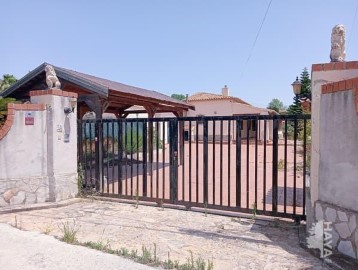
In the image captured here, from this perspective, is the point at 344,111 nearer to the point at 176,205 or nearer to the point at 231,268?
the point at 231,268

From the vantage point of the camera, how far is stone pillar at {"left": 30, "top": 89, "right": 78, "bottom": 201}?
746 cm

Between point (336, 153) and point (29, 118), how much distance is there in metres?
6.52

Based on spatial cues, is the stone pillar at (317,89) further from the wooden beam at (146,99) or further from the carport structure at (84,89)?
the wooden beam at (146,99)

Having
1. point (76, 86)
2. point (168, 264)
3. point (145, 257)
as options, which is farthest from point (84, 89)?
point (168, 264)

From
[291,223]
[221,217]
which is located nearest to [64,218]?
[221,217]

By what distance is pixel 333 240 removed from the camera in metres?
4.43

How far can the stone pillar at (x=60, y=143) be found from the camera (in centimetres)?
746

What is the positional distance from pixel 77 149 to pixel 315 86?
6.34 m

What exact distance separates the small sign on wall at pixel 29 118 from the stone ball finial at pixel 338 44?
21.3 ft

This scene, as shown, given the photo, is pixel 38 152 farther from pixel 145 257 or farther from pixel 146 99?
pixel 146 99

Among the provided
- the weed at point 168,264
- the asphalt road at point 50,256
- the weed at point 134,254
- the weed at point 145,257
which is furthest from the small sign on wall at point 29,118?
the weed at point 168,264

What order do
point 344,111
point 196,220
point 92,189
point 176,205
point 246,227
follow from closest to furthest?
point 344,111 < point 246,227 < point 196,220 < point 176,205 < point 92,189

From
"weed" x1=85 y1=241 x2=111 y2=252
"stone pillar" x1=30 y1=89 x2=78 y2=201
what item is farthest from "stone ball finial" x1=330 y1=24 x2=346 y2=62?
"stone pillar" x1=30 y1=89 x2=78 y2=201

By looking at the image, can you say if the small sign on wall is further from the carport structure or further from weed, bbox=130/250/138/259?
weed, bbox=130/250/138/259
